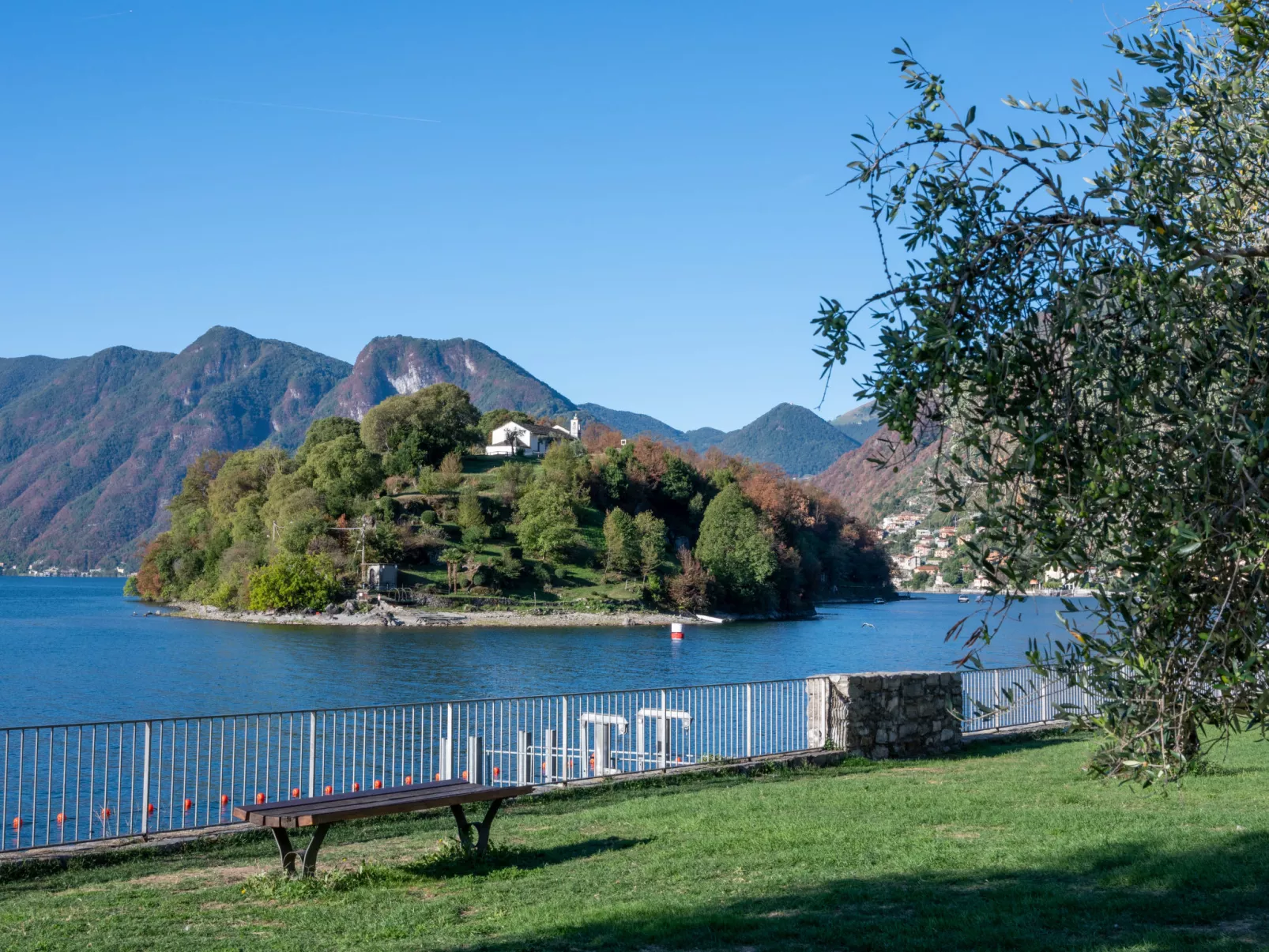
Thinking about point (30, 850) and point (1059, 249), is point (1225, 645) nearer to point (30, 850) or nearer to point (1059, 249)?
point (1059, 249)

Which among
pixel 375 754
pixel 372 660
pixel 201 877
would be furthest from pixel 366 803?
pixel 372 660

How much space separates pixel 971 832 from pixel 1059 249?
23.5 ft

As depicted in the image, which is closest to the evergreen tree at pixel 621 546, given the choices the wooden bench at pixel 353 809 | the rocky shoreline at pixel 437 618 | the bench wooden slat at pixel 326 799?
the rocky shoreline at pixel 437 618

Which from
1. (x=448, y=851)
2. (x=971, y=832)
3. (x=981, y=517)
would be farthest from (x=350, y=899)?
(x=981, y=517)

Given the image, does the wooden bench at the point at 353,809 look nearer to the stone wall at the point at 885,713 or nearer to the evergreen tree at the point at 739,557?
the stone wall at the point at 885,713

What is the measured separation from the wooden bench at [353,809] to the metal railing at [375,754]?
1.44m

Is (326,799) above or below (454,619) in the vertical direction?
above

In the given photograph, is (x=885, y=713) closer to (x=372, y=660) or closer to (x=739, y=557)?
(x=372, y=660)

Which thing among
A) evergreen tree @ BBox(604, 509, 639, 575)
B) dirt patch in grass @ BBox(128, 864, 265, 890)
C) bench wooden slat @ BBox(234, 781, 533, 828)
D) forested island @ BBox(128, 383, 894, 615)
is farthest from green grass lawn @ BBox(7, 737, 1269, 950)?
evergreen tree @ BBox(604, 509, 639, 575)

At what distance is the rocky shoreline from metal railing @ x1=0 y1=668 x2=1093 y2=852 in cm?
5819

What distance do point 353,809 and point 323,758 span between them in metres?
6.20

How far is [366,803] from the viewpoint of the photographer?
9422mm

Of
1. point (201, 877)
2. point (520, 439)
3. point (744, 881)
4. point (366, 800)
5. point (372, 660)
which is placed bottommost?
point (372, 660)

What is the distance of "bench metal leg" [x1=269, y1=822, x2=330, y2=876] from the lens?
8.99 metres
